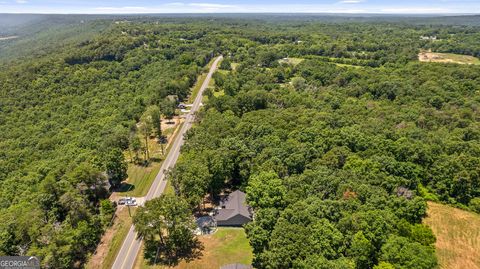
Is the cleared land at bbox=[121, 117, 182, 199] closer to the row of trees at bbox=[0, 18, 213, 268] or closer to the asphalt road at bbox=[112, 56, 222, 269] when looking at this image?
the asphalt road at bbox=[112, 56, 222, 269]

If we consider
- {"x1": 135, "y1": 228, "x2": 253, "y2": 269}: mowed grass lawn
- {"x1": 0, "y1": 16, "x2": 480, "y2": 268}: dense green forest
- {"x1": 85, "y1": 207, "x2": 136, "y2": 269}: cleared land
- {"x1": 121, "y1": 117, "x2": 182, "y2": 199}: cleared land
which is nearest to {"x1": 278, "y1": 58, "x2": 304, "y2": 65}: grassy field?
{"x1": 0, "y1": 16, "x2": 480, "y2": 268}: dense green forest

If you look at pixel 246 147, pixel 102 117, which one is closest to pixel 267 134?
pixel 246 147

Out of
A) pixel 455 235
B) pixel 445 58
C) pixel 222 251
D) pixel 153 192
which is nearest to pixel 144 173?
pixel 153 192

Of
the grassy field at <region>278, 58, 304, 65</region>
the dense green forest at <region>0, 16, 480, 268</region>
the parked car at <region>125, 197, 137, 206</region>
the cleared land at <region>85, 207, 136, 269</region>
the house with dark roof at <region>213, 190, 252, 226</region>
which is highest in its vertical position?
the grassy field at <region>278, 58, 304, 65</region>

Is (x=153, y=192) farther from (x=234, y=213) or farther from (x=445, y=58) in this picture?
(x=445, y=58)

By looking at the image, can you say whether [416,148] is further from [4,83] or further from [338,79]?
[4,83]

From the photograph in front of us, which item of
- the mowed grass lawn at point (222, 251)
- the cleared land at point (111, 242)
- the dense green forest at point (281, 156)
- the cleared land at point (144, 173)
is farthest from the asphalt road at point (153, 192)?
the dense green forest at point (281, 156)
